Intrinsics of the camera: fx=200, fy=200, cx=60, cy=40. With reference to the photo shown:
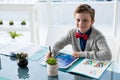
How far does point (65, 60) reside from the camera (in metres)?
1.36

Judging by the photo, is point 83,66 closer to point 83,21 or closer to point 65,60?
point 65,60

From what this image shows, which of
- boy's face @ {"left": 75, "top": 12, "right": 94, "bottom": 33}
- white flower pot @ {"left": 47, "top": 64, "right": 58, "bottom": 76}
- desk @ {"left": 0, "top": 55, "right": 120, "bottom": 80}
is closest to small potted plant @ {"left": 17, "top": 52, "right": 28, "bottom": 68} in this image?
desk @ {"left": 0, "top": 55, "right": 120, "bottom": 80}

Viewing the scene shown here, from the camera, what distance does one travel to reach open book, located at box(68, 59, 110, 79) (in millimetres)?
1156

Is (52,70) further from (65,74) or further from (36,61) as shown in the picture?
(36,61)

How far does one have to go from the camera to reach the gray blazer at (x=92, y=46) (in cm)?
139

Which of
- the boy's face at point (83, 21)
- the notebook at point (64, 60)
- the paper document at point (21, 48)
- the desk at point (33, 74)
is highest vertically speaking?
the boy's face at point (83, 21)

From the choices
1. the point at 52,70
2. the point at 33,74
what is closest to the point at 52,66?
the point at 52,70

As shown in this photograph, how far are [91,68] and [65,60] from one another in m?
0.21

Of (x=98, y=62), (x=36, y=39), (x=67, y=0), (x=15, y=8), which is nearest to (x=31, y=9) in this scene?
(x=15, y=8)

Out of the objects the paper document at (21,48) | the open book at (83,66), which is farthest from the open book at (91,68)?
the paper document at (21,48)

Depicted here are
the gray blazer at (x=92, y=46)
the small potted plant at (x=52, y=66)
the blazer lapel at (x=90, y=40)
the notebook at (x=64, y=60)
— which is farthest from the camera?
the blazer lapel at (x=90, y=40)

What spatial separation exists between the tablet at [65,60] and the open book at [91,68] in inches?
2.1

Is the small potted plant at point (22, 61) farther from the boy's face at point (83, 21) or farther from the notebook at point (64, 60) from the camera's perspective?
the boy's face at point (83, 21)

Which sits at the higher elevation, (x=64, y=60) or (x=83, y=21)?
(x=83, y=21)
